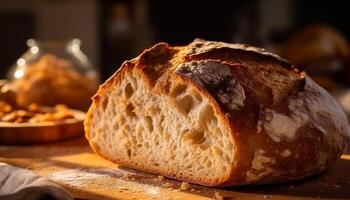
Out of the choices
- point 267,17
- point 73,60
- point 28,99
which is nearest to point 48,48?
point 73,60

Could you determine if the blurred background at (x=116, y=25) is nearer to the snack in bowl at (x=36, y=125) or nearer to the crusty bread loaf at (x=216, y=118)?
the snack in bowl at (x=36, y=125)

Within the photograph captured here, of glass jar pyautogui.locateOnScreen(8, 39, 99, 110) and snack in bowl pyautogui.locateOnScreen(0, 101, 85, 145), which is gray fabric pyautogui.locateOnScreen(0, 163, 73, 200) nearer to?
snack in bowl pyautogui.locateOnScreen(0, 101, 85, 145)

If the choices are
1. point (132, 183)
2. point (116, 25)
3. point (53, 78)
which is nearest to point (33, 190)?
point (132, 183)

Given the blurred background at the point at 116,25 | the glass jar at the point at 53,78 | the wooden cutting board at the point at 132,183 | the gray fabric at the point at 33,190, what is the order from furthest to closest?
the blurred background at the point at 116,25 < the glass jar at the point at 53,78 < the wooden cutting board at the point at 132,183 < the gray fabric at the point at 33,190

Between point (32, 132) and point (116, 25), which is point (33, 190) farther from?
point (116, 25)

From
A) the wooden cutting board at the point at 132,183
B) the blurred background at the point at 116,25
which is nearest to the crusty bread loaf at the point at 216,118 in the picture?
the wooden cutting board at the point at 132,183
